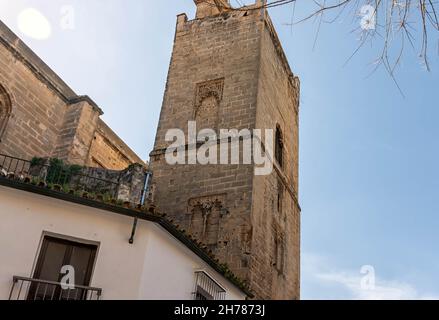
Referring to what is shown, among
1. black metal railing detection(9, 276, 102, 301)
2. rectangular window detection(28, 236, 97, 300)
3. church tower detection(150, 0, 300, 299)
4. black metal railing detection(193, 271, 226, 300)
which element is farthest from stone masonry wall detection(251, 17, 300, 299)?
black metal railing detection(9, 276, 102, 301)

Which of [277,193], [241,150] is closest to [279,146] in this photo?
[277,193]

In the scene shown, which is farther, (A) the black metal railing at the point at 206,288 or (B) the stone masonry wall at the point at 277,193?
(B) the stone masonry wall at the point at 277,193

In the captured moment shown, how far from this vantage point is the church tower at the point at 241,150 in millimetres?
12391

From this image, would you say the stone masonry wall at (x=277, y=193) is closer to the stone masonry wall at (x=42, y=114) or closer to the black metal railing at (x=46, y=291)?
the stone masonry wall at (x=42, y=114)

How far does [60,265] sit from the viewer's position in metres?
6.55

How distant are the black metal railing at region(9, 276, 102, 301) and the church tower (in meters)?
5.48

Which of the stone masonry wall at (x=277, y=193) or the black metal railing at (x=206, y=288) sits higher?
the stone masonry wall at (x=277, y=193)

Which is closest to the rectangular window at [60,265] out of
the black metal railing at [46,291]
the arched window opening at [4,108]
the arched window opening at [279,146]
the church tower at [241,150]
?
the black metal railing at [46,291]

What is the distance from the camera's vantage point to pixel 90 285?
6.49m

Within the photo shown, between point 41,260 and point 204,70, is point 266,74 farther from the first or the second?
point 41,260

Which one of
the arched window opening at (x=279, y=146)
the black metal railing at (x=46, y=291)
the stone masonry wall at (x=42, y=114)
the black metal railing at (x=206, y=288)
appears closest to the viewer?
the black metal railing at (x=46, y=291)

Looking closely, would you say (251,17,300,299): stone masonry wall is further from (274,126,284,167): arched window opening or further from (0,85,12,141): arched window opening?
(0,85,12,141): arched window opening

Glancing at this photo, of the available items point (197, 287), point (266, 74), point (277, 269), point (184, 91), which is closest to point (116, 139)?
point (184, 91)

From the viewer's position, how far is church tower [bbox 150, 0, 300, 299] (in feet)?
40.7
